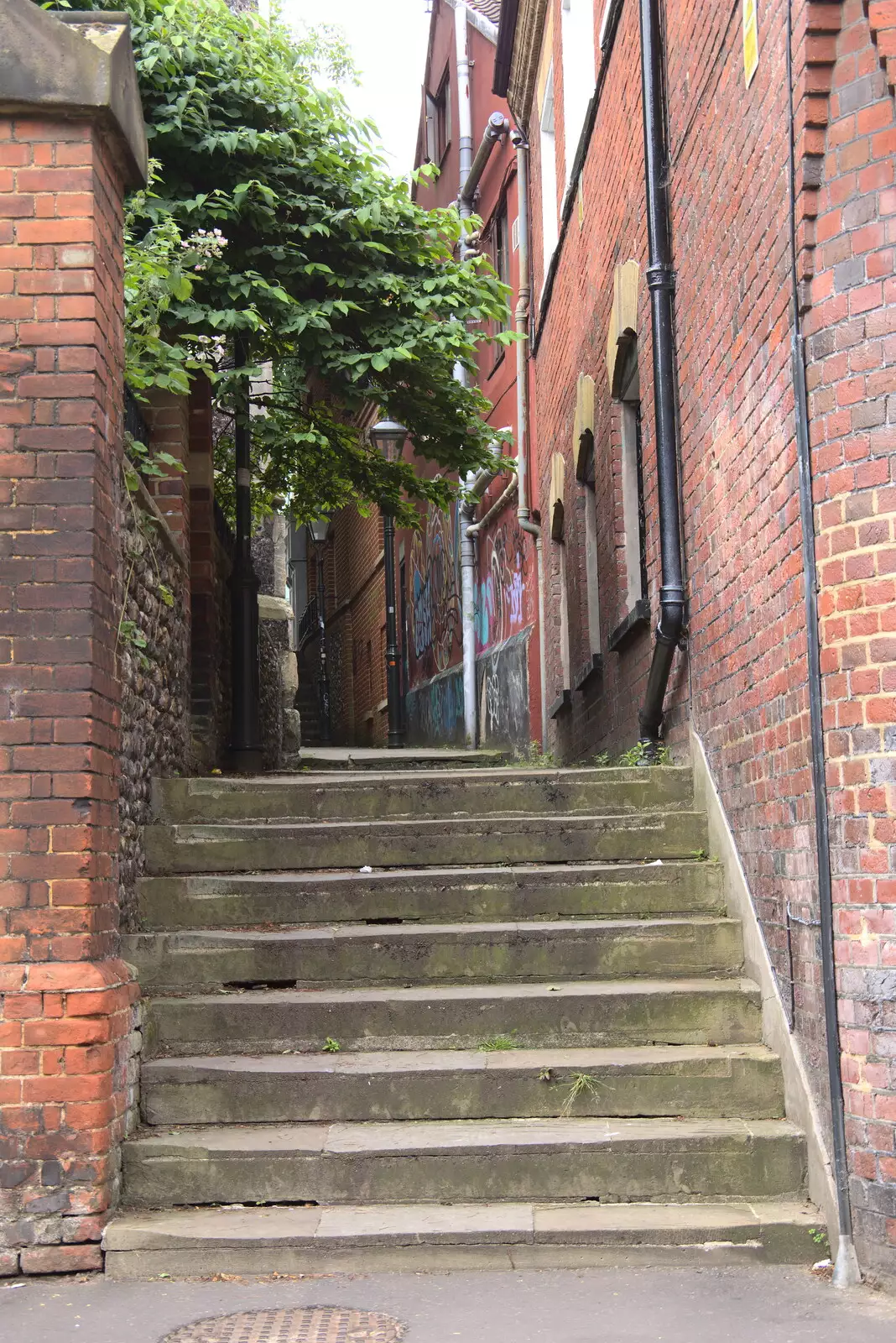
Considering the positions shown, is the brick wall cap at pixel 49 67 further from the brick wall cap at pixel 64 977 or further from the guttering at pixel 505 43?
the guttering at pixel 505 43

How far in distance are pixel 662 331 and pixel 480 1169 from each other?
429 cm

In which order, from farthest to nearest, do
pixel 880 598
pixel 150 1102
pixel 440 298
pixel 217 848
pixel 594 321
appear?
pixel 440 298 < pixel 594 321 < pixel 217 848 < pixel 150 1102 < pixel 880 598

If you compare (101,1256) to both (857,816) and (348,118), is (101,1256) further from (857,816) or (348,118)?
(348,118)

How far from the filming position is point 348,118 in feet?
34.5

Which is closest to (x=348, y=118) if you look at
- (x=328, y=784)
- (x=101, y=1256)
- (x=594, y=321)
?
(x=594, y=321)

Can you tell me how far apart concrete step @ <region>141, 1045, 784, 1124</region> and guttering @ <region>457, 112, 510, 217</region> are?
13.5 meters

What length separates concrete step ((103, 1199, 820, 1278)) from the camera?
4.42 m

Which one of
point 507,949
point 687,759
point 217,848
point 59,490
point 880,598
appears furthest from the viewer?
point 687,759

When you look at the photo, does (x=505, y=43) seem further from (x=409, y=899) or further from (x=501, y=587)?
(x=409, y=899)

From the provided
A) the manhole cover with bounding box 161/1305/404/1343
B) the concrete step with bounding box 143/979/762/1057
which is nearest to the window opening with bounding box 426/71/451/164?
the concrete step with bounding box 143/979/762/1057

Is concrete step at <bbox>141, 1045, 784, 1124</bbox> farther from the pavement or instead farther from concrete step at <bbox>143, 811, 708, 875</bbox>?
concrete step at <bbox>143, 811, 708, 875</bbox>

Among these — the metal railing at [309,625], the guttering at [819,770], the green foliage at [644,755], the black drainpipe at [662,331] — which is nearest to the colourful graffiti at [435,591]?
the metal railing at [309,625]

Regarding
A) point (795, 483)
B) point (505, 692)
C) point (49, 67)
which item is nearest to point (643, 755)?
point (795, 483)

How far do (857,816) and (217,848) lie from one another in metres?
3.35
